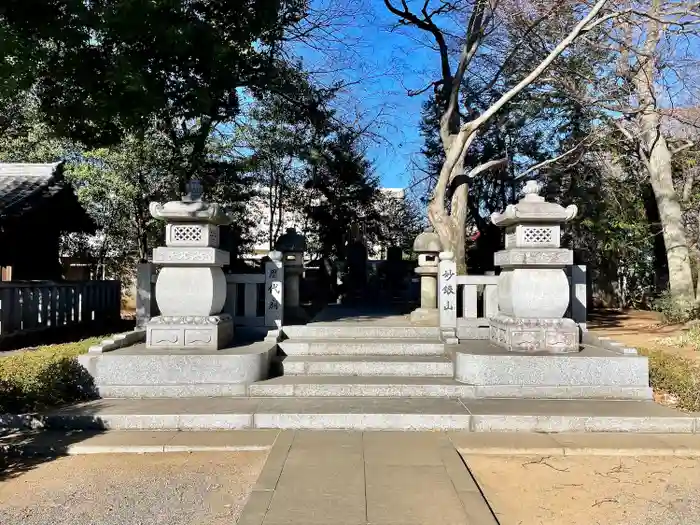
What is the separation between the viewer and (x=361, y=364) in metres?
6.60

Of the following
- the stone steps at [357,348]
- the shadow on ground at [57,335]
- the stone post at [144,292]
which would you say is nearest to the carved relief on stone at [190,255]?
the stone post at [144,292]

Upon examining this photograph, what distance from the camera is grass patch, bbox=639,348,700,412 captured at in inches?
219

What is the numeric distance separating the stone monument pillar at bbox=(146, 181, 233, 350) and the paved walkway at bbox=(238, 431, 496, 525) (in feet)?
7.47

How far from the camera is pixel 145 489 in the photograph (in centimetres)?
380

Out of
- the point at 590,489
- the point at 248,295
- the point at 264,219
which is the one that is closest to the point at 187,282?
the point at 248,295

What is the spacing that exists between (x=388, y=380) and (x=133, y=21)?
5.63m

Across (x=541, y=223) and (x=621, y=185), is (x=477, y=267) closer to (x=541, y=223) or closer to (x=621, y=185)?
(x=621, y=185)

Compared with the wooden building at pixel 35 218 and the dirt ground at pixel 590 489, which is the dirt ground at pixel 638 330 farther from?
the wooden building at pixel 35 218

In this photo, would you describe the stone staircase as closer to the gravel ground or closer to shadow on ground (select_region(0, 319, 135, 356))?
the gravel ground

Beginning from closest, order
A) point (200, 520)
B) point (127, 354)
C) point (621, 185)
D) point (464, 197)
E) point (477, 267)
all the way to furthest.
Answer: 1. point (200, 520)
2. point (127, 354)
3. point (464, 197)
4. point (621, 185)
5. point (477, 267)

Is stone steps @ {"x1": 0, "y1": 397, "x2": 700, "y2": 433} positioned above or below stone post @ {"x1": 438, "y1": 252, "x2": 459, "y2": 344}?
below

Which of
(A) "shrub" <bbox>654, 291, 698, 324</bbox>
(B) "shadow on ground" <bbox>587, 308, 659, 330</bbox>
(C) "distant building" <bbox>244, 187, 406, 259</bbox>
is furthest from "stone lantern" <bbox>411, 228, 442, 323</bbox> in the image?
(C) "distant building" <bbox>244, 187, 406, 259</bbox>

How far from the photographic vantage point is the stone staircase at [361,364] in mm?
5973

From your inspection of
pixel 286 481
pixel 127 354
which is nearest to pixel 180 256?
pixel 127 354
